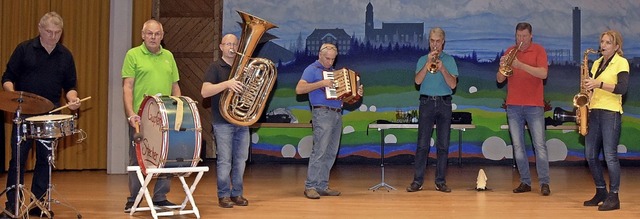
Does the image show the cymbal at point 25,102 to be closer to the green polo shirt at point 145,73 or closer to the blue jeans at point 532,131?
the green polo shirt at point 145,73

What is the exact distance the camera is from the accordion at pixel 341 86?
712 centimetres

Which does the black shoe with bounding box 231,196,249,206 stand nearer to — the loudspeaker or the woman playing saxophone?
the woman playing saxophone

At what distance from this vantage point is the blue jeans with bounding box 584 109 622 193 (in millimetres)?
6426

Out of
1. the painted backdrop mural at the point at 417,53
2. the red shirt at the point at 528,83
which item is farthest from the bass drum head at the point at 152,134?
the painted backdrop mural at the point at 417,53

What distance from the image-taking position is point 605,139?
6.46 meters

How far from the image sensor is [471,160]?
39.3ft

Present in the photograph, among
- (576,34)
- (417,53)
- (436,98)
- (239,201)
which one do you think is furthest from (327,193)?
(576,34)

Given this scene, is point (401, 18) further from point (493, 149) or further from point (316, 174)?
point (316, 174)

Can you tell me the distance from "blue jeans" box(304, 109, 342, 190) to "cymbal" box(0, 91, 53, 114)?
8.71ft

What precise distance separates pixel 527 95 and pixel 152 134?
3854mm

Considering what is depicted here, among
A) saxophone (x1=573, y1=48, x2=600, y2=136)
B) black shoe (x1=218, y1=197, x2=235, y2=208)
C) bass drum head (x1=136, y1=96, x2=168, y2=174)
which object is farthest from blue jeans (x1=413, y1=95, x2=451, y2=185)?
A: bass drum head (x1=136, y1=96, x2=168, y2=174)

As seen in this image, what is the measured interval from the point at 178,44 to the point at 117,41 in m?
2.76

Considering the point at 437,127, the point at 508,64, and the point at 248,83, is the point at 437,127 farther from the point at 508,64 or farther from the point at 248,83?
the point at 248,83

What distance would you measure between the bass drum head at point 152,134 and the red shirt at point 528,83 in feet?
12.4
